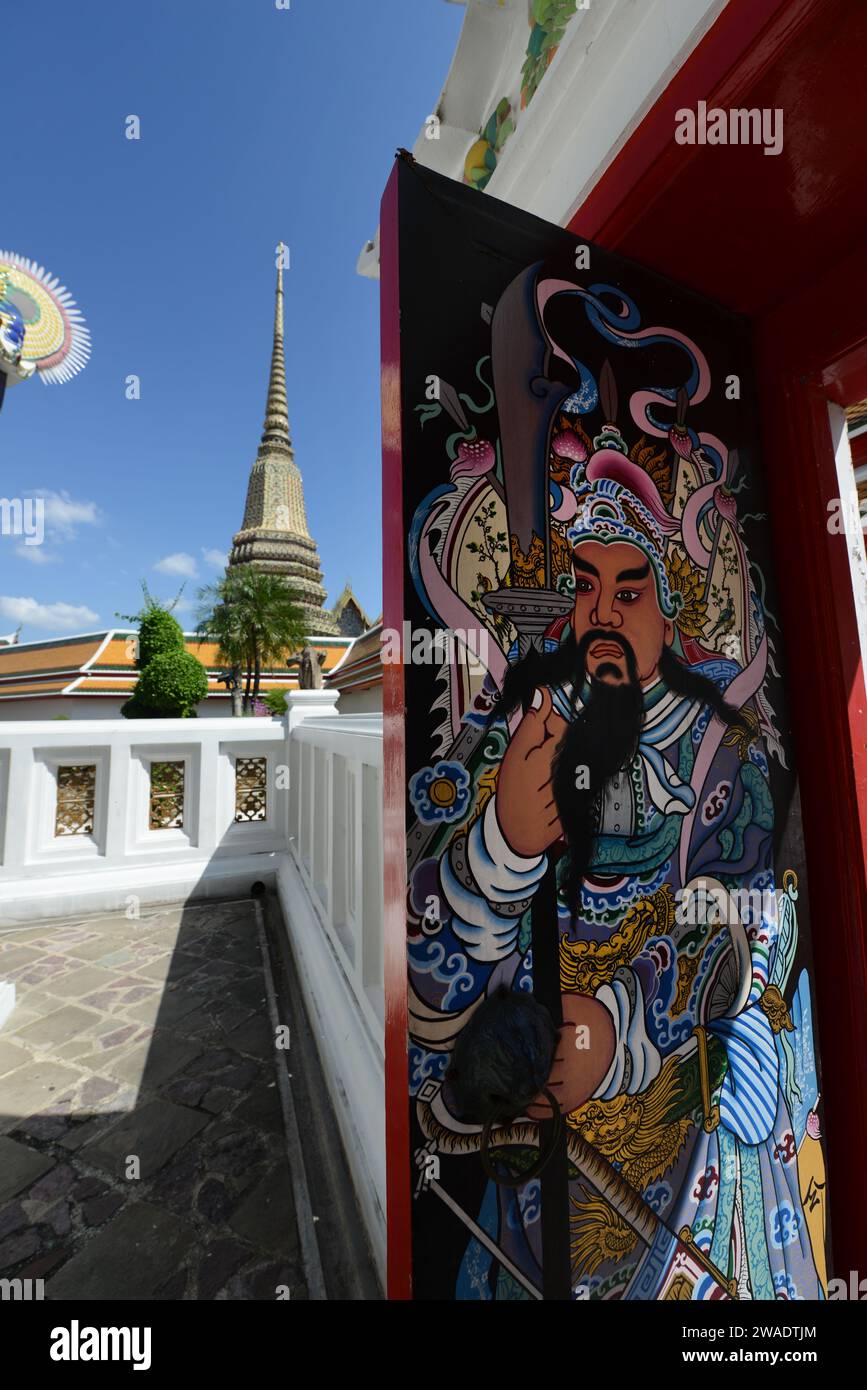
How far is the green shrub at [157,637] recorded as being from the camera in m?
16.0

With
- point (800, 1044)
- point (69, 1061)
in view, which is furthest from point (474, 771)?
point (69, 1061)

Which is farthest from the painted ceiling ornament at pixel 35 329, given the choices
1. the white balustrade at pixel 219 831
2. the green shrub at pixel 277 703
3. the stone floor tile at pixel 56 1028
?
the green shrub at pixel 277 703

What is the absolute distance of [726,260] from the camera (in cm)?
128

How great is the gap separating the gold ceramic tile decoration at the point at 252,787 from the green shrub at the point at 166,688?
11.0 metres

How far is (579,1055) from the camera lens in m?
1.01

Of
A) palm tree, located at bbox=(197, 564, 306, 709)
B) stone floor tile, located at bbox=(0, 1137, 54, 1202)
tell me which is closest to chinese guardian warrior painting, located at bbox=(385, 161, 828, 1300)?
stone floor tile, located at bbox=(0, 1137, 54, 1202)

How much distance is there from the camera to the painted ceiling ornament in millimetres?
3873

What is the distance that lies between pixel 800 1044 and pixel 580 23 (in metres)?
2.59

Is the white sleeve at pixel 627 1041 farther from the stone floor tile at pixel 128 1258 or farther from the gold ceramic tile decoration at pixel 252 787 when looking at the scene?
the gold ceramic tile decoration at pixel 252 787

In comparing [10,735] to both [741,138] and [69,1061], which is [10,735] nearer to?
[69,1061]

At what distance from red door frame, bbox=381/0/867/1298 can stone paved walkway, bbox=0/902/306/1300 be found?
1.18 metres

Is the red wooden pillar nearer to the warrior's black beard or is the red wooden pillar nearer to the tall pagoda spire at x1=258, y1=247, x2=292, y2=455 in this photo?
the warrior's black beard

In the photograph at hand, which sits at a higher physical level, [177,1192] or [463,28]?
→ [463,28]
